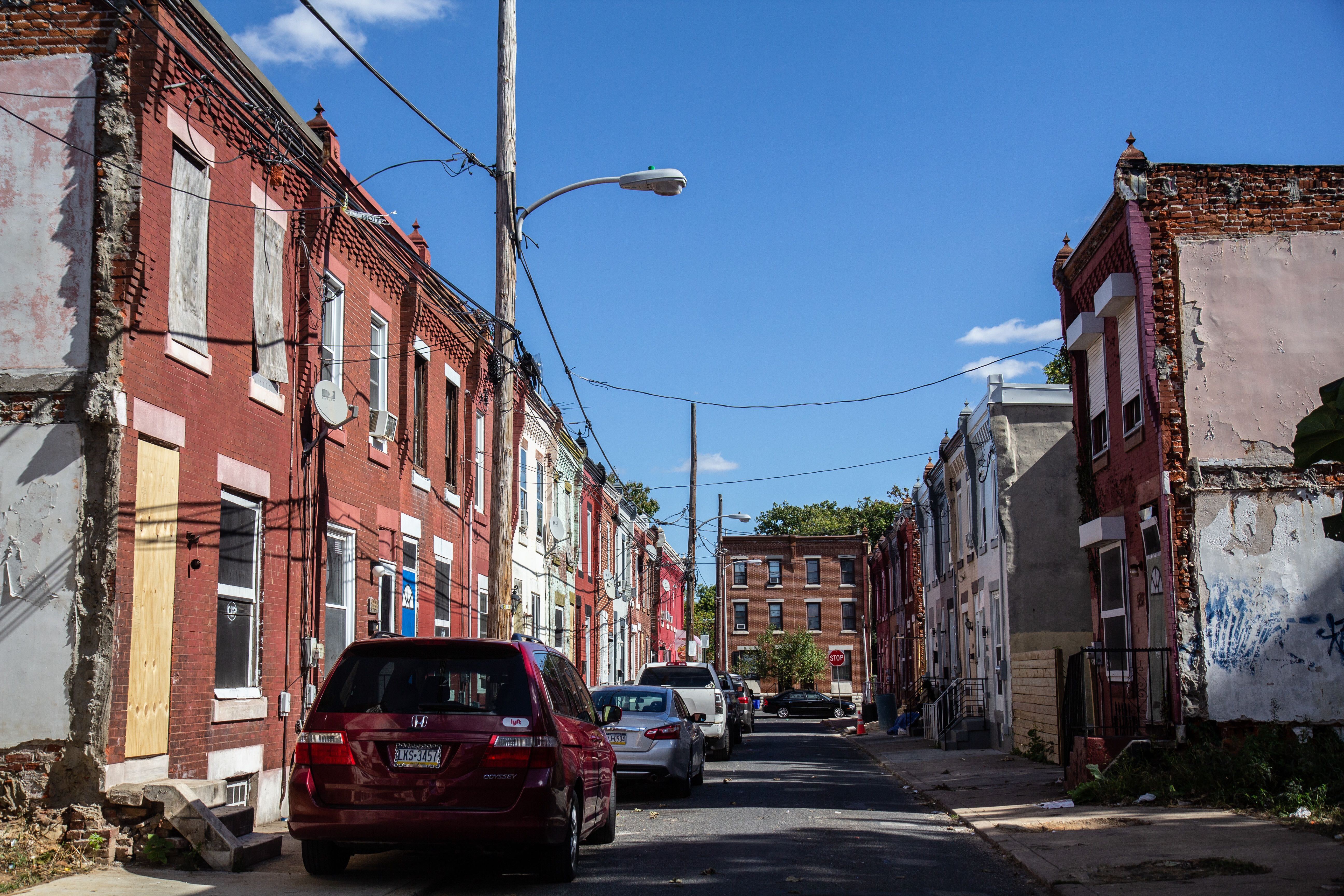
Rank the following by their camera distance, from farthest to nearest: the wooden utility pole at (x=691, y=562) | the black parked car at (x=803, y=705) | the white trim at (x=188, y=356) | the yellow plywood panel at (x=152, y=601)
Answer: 1. the black parked car at (x=803, y=705)
2. the wooden utility pole at (x=691, y=562)
3. the white trim at (x=188, y=356)
4. the yellow plywood panel at (x=152, y=601)

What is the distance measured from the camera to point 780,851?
10.8m

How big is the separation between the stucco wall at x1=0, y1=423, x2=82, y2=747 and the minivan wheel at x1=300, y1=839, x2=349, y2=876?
217cm

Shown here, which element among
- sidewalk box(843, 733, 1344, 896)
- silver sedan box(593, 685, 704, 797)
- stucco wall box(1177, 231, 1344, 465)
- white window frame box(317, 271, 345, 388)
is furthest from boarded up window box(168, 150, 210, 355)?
stucco wall box(1177, 231, 1344, 465)

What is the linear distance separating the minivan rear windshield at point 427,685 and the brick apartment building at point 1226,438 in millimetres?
9198

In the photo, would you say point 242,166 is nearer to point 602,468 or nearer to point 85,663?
point 85,663

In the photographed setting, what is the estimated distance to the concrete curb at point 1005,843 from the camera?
8992 millimetres

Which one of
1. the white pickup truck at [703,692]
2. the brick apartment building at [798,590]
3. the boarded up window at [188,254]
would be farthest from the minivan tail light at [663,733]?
the brick apartment building at [798,590]

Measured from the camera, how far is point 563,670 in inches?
414

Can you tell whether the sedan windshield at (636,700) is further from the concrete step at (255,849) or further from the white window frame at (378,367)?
the concrete step at (255,849)

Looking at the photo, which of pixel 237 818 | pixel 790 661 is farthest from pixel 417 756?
pixel 790 661

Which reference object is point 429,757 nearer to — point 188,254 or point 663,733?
point 188,254

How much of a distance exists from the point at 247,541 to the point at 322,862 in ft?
15.0

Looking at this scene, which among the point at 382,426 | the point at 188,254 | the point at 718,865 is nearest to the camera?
the point at 718,865

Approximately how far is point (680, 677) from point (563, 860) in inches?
613
